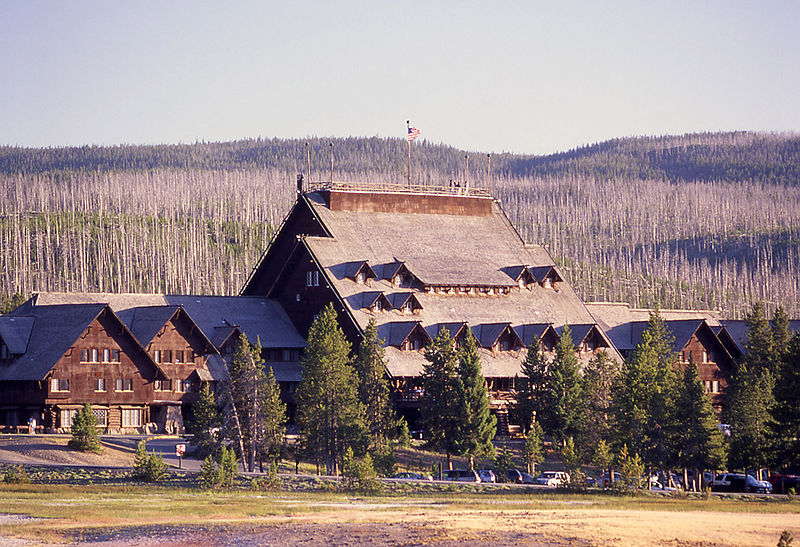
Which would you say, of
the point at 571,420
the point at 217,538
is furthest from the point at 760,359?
the point at 217,538

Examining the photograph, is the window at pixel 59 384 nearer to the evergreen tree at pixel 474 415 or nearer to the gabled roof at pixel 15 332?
the gabled roof at pixel 15 332

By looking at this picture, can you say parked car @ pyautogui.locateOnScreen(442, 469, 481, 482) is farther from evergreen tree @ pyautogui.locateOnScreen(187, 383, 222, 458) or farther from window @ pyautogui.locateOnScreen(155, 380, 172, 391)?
window @ pyautogui.locateOnScreen(155, 380, 172, 391)

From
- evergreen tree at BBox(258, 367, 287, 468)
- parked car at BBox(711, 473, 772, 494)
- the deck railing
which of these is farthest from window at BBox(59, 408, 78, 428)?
parked car at BBox(711, 473, 772, 494)

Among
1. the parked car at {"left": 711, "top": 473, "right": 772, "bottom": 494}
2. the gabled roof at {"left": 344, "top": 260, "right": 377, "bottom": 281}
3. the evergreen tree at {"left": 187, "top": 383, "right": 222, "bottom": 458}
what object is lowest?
the parked car at {"left": 711, "top": 473, "right": 772, "bottom": 494}

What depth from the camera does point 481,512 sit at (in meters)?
56.1

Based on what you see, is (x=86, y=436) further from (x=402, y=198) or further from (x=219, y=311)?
(x=402, y=198)

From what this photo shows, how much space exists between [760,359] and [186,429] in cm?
4507

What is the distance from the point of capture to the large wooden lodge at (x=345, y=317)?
8756 cm

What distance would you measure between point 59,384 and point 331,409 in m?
23.3

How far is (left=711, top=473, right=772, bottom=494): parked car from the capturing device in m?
75.9

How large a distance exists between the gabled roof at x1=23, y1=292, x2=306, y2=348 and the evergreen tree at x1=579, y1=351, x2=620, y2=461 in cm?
2520

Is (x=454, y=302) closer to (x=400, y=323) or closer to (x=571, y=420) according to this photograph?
(x=400, y=323)

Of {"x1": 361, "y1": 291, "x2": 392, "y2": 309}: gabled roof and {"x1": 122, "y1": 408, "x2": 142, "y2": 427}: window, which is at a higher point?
{"x1": 361, "y1": 291, "x2": 392, "y2": 309}: gabled roof

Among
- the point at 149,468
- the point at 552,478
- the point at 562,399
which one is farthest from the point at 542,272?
the point at 149,468
